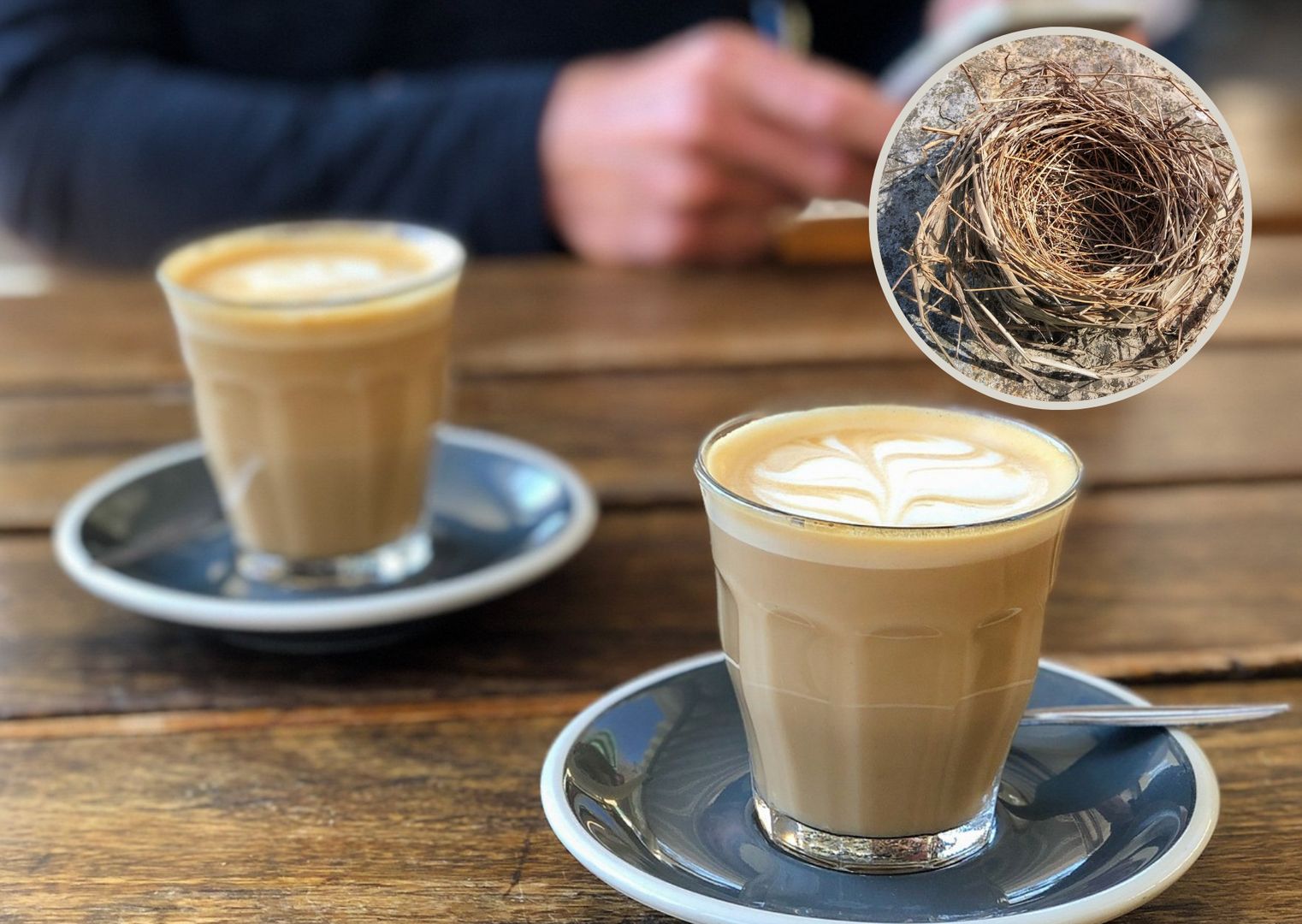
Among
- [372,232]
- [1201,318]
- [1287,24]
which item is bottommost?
[1287,24]

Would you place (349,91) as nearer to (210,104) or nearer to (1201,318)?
(210,104)

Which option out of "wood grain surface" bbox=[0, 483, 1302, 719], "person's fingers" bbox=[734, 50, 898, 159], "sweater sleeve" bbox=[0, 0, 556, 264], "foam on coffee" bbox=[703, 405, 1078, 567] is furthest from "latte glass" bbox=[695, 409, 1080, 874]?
"sweater sleeve" bbox=[0, 0, 556, 264]

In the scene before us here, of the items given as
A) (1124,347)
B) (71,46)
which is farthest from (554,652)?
(71,46)

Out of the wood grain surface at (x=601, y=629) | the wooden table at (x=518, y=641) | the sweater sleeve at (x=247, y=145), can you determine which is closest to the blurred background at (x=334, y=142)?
the sweater sleeve at (x=247, y=145)

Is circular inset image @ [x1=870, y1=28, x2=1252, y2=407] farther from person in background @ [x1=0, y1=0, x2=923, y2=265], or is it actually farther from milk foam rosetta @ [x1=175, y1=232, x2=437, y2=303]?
person in background @ [x1=0, y1=0, x2=923, y2=265]

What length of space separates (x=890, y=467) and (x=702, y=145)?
1077mm

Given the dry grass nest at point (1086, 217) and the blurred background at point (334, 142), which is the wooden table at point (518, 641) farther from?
the blurred background at point (334, 142)

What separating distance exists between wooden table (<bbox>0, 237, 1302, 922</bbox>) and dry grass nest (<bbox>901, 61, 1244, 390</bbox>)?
0.15m

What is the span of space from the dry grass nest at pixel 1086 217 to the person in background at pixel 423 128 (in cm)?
104

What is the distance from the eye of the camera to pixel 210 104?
1.86m

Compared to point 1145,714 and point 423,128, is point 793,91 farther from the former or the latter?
point 1145,714

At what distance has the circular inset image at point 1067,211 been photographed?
612 mm

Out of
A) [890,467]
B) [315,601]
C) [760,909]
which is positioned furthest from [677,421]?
[760,909]

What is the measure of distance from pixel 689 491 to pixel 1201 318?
1.85 ft
